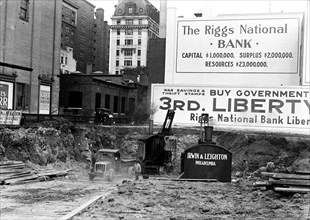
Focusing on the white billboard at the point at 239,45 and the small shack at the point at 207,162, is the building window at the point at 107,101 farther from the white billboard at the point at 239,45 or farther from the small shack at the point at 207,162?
the small shack at the point at 207,162

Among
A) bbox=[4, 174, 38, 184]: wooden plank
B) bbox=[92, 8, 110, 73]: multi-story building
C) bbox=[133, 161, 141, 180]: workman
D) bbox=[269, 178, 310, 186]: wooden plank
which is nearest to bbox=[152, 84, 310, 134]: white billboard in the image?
bbox=[133, 161, 141, 180]: workman

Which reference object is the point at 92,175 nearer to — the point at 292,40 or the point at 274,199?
the point at 274,199

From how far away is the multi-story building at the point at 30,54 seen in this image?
38531mm

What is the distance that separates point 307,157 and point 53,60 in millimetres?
28253

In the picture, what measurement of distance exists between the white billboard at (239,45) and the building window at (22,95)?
Answer: 557 inches

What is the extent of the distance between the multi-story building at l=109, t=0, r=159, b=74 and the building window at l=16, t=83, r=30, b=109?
204 feet

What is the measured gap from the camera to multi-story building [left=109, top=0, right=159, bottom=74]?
10544 centimetres

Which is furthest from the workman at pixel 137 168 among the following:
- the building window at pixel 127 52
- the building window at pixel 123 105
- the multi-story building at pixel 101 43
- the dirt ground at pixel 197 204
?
the building window at pixel 127 52

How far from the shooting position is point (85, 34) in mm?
100875

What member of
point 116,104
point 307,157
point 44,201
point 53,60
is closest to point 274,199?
point 44,201

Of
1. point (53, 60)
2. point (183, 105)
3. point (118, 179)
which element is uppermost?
point (53, 60)

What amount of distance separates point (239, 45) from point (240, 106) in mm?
9555

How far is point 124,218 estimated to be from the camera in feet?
38.5

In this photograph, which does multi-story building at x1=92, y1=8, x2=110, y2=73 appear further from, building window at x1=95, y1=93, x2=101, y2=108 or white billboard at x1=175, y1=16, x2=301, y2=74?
white billboard at x1=175, y1=16, x2=301, y2=74
